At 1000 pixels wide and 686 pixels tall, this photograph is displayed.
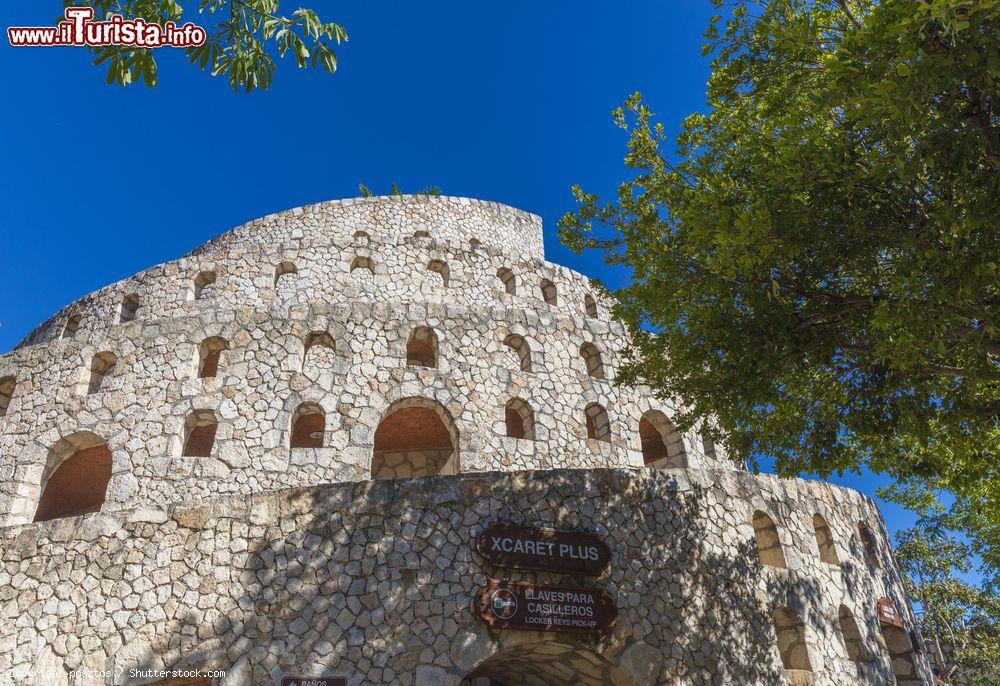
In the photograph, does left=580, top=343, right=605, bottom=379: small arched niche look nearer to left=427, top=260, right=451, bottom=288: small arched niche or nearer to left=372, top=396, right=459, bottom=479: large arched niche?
left=372, top=396, right=459, bottom=479: large arched niche

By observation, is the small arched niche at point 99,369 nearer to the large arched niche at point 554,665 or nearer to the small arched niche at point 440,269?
the small arched niche at point 440,269

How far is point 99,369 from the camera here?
16.5 meters

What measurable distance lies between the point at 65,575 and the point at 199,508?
Result: 1779 mm

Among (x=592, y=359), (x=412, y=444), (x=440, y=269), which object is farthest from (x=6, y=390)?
(x=592, y=359)

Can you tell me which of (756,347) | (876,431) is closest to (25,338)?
(756,347)

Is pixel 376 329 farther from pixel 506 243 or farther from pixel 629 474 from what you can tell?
pixel 506 243

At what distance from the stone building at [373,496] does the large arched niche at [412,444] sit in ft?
0.29

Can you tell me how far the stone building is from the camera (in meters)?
8.77

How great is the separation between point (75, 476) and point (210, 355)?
440cm

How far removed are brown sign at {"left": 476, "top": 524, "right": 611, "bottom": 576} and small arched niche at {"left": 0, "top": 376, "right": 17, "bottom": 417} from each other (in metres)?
13.9

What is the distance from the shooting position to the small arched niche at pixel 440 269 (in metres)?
21.0

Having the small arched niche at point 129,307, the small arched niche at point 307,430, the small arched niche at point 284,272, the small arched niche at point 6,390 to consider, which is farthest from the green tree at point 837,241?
the small arched niche at point 6,390

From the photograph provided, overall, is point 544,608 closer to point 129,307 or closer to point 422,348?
point 422,348

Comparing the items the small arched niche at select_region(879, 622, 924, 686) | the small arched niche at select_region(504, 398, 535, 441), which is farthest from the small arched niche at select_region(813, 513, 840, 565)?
the small arched niche at select_region(504, 398, 535, 441)
